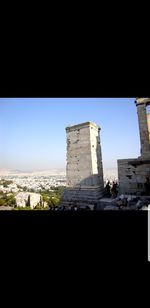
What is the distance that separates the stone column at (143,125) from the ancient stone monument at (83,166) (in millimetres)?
3964

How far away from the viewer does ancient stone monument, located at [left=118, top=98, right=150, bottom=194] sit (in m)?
9.55

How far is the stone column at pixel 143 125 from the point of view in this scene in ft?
31.3

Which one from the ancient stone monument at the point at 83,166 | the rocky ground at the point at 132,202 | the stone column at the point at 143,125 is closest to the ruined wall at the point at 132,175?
the stone column at the point at 143,125

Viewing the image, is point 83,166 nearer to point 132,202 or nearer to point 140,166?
point 140,166

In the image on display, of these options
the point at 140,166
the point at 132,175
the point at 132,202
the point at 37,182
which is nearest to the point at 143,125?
the point at 140,166

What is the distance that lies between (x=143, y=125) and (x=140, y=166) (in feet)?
7.08

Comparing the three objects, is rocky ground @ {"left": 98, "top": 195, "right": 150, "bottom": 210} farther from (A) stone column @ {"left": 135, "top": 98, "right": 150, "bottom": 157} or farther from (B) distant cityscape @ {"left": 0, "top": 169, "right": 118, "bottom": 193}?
(B) distant cityscape @ {"left": 0, "top": 169, "right": 118, "bottom": 193}

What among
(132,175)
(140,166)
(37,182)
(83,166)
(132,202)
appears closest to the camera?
(132,202)

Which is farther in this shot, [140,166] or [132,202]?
[140,166]

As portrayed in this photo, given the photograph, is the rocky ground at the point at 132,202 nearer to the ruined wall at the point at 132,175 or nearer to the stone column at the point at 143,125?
the ruined wall at the point at 132,175

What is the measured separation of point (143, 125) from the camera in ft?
32.4

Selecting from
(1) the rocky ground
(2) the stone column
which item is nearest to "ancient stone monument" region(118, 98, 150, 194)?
(2) the stone column

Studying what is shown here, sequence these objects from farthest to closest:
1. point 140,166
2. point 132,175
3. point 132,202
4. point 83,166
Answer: point 83,166
point 132,175
point 140,166
point 132,202
